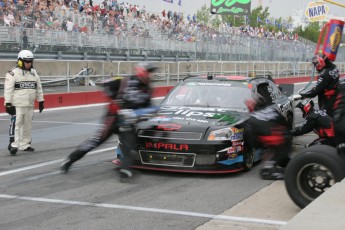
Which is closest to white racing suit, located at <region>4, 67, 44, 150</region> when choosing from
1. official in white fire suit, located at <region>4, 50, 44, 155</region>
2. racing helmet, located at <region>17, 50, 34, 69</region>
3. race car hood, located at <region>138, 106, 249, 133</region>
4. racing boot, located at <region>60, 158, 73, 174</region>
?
official in white fire suit, located at <region>4, 50, 44, 155</region>

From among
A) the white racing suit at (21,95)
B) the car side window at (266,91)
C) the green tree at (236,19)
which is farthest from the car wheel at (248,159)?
the green tree at (236,19)

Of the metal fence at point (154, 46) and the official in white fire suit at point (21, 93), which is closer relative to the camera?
the official in white fire suit at point (21, 93)

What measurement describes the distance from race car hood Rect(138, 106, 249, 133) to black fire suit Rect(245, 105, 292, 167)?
81cm

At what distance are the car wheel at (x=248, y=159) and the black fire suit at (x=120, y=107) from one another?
1.62 metres

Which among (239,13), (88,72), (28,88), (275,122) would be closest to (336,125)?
(275,122)

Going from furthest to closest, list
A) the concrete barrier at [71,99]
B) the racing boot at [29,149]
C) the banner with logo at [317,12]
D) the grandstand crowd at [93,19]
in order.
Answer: the banner with logo at [317,12] < the grandstand crowd at [93,19] < the concrete barrier at [71,99] < the racing boot at [29,149]

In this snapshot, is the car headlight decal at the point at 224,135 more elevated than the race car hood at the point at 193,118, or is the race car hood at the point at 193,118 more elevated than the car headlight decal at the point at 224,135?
the race car hood at the point at 193,118

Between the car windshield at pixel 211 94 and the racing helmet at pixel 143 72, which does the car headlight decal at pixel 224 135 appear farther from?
the racing helmet at pixel 143 72

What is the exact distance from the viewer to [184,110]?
8.45 meters

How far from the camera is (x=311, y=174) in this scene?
230 inches

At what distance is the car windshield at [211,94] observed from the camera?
8812 millimetres

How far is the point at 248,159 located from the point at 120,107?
2.05 metres

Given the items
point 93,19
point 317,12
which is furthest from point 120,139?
point 317,12

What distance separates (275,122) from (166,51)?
27805mm
